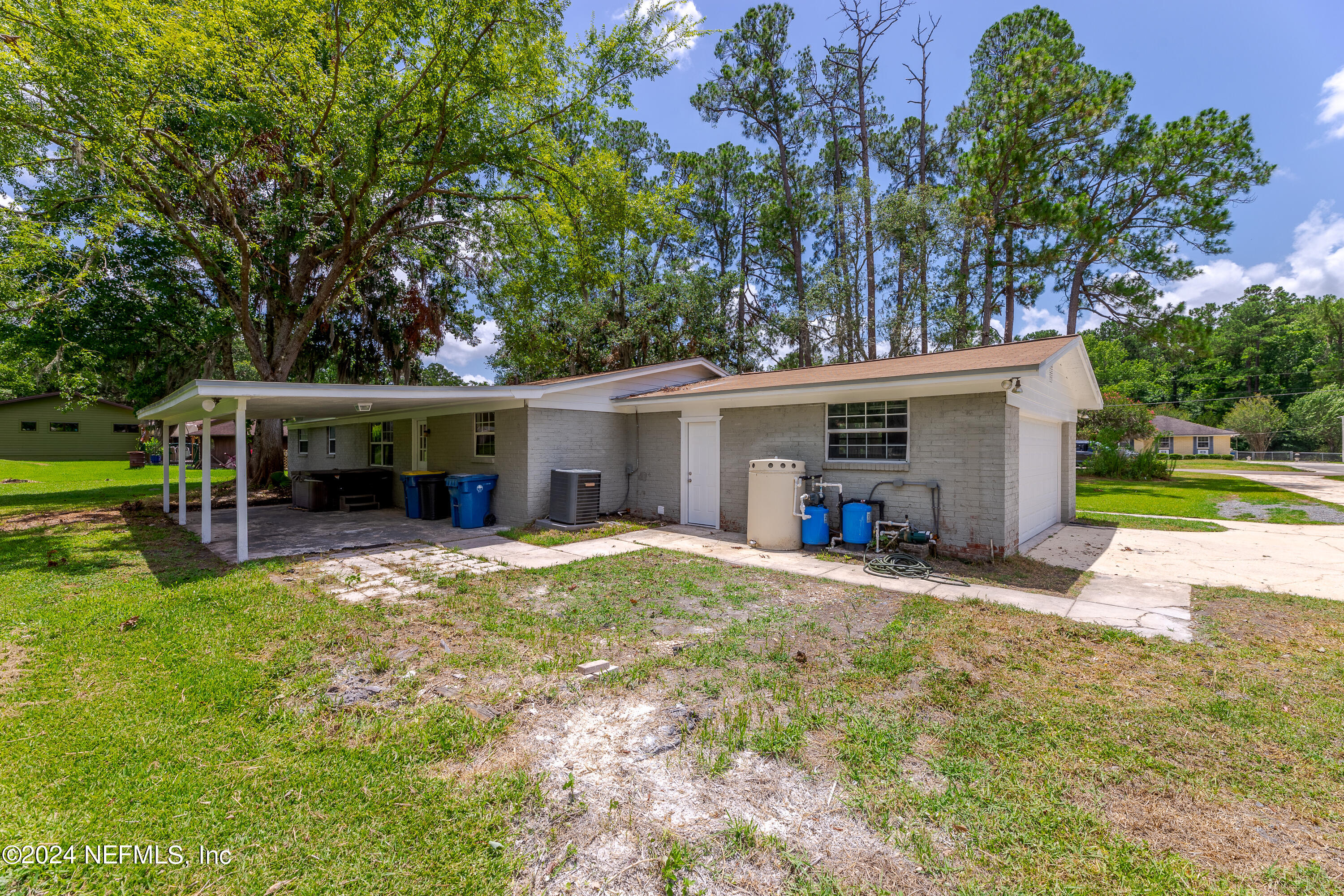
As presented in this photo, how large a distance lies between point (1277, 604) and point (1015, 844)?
5.73 m

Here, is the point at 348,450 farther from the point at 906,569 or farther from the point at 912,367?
the point at 906,569

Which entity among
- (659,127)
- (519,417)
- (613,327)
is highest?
(659,127)

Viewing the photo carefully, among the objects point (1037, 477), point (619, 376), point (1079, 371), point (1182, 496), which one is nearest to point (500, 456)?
point (619, 376)

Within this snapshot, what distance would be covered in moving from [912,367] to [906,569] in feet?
10.7

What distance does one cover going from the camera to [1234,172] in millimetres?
17531

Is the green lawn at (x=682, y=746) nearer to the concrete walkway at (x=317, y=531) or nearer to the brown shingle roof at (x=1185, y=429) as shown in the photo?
the concrete walkway at (x=317, y=531)

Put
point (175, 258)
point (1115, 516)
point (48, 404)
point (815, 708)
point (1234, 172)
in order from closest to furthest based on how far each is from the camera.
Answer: point (815, 708) → point (1115, 516) → point (175, 258) → point (1234, 172) → point (48, 404)

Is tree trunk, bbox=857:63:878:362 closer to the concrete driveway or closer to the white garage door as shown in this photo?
the white garage door

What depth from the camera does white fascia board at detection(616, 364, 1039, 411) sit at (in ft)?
21.9

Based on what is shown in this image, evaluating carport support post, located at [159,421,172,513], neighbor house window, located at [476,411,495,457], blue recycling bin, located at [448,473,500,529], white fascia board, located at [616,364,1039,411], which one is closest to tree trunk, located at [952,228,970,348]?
white fascia board, located at [616,364,1039,411]

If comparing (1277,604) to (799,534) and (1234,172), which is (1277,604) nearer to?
(799,534)

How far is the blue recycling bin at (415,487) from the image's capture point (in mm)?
11508

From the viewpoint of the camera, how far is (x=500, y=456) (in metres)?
11.0

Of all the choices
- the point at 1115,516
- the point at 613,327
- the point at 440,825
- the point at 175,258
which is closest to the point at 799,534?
the point at 440,825
